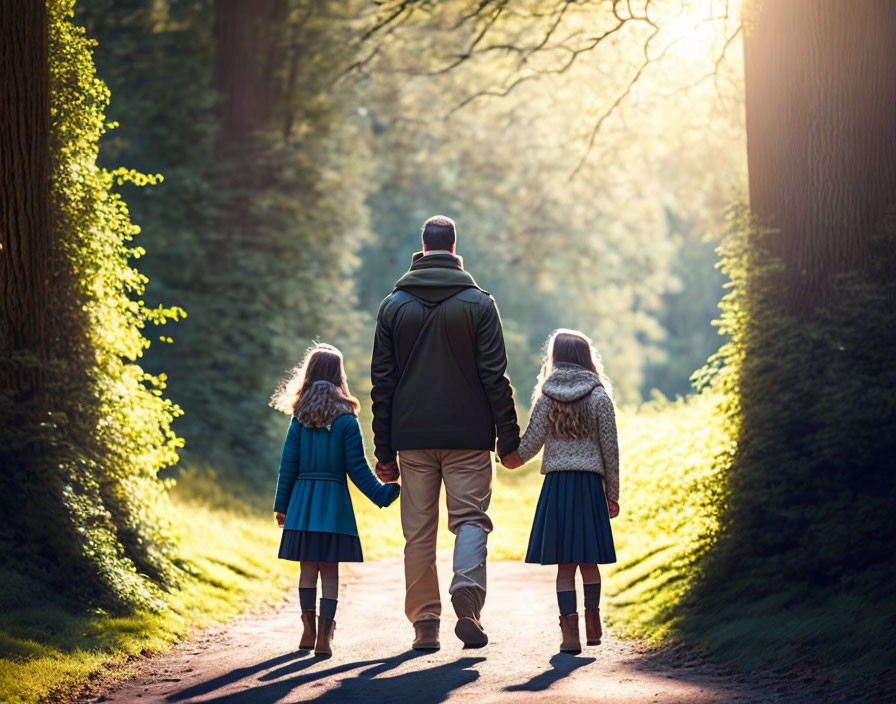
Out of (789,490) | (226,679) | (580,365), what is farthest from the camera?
(789,490)

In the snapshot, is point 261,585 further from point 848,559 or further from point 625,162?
point 625,162

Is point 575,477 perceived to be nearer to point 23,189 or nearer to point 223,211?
point 23,189

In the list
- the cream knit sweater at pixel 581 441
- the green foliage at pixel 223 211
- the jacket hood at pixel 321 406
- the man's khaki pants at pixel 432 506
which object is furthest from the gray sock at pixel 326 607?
the green foliage at pixel 223 211

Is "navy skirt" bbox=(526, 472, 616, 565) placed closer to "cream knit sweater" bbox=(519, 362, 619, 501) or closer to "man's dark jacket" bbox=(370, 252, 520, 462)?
"cream knit sweater" bbox=(519, 362, 619, 501)

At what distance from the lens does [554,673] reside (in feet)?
21.4

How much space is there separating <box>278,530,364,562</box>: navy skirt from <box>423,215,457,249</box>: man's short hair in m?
1.86

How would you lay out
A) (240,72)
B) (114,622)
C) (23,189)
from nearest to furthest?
(114,622) < (23,189) < (240,72)

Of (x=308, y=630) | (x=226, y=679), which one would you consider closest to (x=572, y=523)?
(x=308, y=630)

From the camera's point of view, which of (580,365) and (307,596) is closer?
(307,596)

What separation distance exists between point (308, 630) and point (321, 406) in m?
1.39

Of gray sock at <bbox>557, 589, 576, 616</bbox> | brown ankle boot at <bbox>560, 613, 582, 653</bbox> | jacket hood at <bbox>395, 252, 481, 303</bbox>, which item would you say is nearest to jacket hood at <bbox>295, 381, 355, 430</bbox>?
jacket hood at <bbox>395, 252, 481, 303</bbox>

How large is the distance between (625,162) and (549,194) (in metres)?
6.16

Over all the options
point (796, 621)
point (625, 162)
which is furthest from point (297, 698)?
point (625, 162)

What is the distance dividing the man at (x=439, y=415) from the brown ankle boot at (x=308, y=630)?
0.63 m
